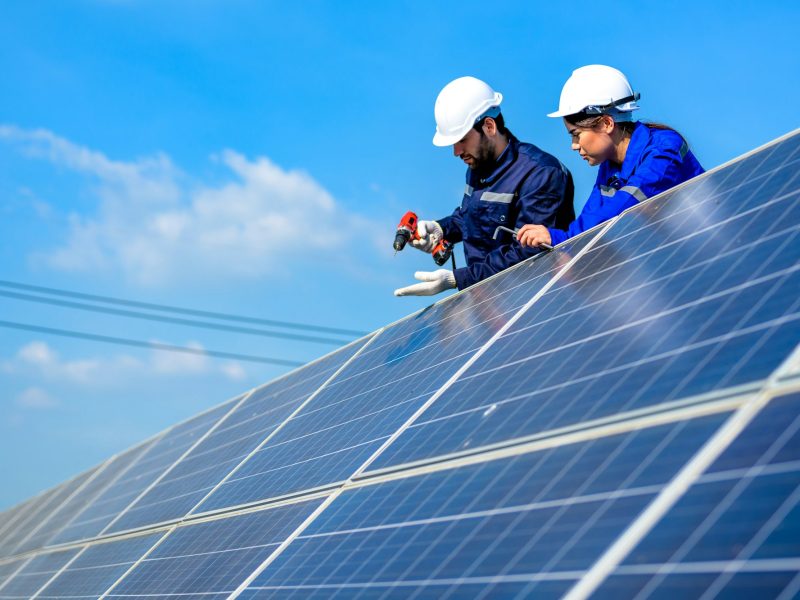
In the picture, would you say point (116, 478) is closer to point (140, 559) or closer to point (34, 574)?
point (34, 574)

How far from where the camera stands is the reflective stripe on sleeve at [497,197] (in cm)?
967

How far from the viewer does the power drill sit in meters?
10.9

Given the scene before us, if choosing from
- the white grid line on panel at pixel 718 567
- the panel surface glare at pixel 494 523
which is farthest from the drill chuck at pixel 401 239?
the white grid line on panel at pixel 718 567

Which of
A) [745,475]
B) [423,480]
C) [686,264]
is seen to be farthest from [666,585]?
[686,264]

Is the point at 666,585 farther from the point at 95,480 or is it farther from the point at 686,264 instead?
the point at 95,480

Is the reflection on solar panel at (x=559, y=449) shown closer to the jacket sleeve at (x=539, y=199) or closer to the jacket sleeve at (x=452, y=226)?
the jacket sleeve at (x=539, y=199)

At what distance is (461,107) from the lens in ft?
33.0

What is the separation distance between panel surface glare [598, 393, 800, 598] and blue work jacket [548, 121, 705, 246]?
181 inches

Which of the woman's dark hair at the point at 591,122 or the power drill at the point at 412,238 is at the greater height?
the power drill at the point at 412,238

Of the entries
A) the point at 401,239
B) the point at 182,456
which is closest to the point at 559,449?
the point at 401,239

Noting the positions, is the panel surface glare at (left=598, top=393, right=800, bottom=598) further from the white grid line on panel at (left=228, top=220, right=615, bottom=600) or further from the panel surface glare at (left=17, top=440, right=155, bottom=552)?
the panel surface glare at (left=17, top=440, right=155, bottom=552)

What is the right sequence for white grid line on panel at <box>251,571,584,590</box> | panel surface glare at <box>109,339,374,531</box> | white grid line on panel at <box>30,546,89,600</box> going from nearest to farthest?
white grid line on panel at <box>251,571,584,590</box>, panel surface glare at <box>109,339,374,531</box>, white grid line on panel at <box>30,546,89,600</box>

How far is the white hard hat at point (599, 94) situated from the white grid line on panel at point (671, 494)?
4978mm

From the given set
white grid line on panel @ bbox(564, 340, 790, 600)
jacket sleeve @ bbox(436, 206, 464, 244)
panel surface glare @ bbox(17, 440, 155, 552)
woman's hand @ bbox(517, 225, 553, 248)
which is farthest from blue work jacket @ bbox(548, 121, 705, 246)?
panel surface glare @ bbox(17, 440, 155, 552)
